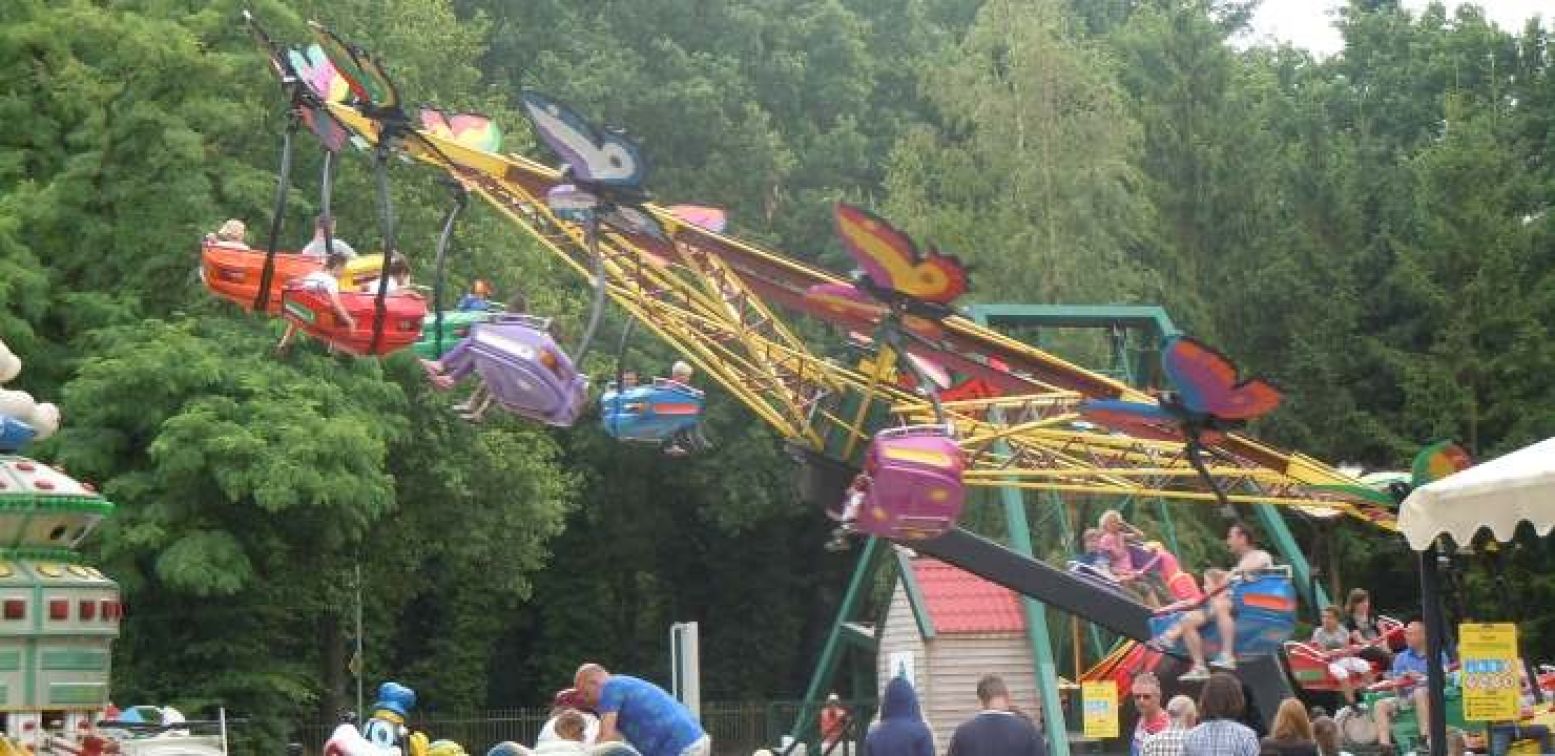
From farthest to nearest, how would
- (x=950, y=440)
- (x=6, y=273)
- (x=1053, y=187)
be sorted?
(x=1053, y=187) → (x=6, y=273) → (x=950, y=440)

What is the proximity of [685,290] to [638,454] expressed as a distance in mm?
25617

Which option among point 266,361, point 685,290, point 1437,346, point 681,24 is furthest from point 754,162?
point 685,290

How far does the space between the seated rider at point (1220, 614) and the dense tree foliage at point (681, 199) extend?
38.9 ft

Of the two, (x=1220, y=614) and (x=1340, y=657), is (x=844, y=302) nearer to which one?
(x=1220, y=614)

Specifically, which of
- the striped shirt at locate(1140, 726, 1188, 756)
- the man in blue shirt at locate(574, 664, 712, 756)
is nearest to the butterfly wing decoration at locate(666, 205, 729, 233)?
the man in blue shirt at locate(574, 664, 712, 756)

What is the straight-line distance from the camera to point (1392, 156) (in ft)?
157

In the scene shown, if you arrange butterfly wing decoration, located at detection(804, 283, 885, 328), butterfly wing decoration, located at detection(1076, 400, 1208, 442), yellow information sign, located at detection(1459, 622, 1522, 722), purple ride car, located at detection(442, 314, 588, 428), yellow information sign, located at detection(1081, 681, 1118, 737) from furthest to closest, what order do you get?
yellow information sign, located at detection(1081, 681, 1118, 737)
butterfly wing decoration, located at detection(1076, 400, 1208, 442)
butterfly wing decoration, located at detection(804, 283, 885, 328)
purple ride car, located at detection(442, 314, 588, 428)
yellow information sign, located at detection(1459, 622, 1522, 722)

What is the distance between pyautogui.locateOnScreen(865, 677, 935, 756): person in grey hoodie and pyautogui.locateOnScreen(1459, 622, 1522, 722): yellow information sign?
110 inches

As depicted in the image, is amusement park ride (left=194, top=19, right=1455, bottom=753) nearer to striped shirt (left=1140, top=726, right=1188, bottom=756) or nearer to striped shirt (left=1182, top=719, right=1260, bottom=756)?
striped shirt (left=1140, top=726, right=1188, bottom=756)

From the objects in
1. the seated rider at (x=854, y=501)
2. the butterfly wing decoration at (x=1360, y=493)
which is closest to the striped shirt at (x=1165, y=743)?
the seated rider at (x=854, y=501)

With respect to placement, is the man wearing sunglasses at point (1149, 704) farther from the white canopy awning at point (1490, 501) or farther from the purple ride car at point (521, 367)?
the purple ride car at point (521, 367)

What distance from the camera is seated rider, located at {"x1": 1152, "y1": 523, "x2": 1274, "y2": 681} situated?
1691 centimetres

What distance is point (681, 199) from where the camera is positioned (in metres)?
42.7

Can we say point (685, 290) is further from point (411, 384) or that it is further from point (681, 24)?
point (681, 24)
